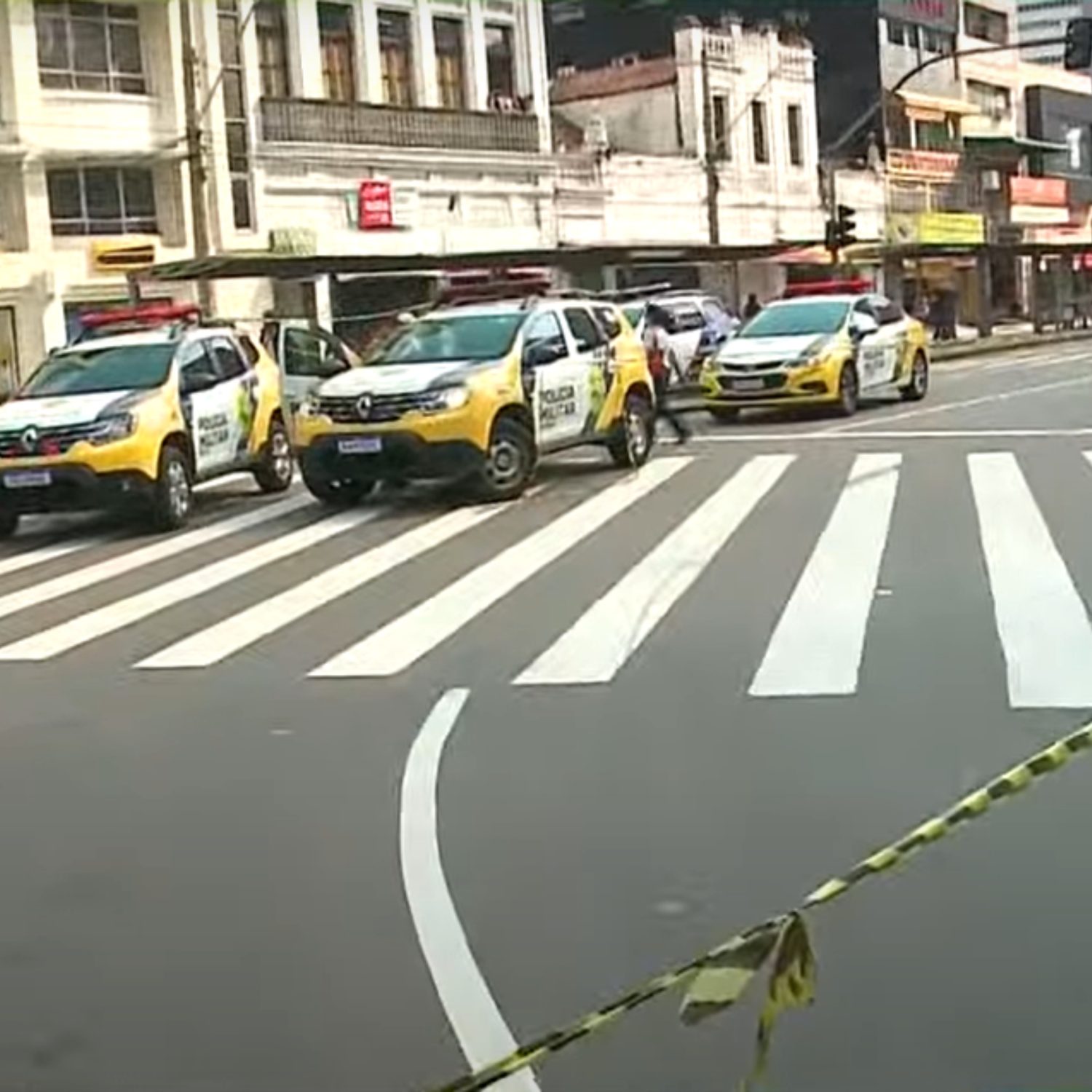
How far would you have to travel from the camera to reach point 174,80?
35594 millimetres

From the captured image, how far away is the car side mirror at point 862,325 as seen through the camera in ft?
84.7

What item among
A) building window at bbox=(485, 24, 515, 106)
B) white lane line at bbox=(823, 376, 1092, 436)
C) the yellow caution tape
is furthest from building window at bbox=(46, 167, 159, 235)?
the yellow caution tape

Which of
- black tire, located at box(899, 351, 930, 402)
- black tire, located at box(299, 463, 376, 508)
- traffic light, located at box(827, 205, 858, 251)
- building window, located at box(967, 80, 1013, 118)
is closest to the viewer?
black tire, located at box(299, 463, 376, 508)

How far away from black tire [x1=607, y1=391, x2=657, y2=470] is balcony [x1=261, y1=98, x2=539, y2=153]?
1947 cm

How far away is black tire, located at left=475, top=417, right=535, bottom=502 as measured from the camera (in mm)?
16844

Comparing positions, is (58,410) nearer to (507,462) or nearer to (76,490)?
(76,490)

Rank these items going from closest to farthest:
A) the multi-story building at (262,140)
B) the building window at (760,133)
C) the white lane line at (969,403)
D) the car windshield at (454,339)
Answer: the car windshield at (454,339) → the white lane line at (969,403) → the multi-story building at (262,140) → the building window at (760,133)

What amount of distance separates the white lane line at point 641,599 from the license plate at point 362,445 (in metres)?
2.64

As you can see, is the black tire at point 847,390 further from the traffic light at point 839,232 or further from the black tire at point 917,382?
the traffic light at point 839,232

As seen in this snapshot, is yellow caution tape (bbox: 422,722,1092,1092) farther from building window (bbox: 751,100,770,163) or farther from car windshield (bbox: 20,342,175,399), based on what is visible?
building window (bbox: 751,100,770,163)

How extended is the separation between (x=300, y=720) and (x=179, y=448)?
8561 mm

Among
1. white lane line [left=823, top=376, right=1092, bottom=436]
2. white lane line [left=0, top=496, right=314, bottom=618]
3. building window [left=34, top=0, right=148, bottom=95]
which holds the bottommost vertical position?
white lane line [left=0, top=496, right=314, bottom=618]

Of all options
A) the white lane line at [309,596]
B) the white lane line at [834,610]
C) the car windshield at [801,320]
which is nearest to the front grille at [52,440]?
the white lane line at [309,596]

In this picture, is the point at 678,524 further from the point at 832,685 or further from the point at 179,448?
the point at 832,685
